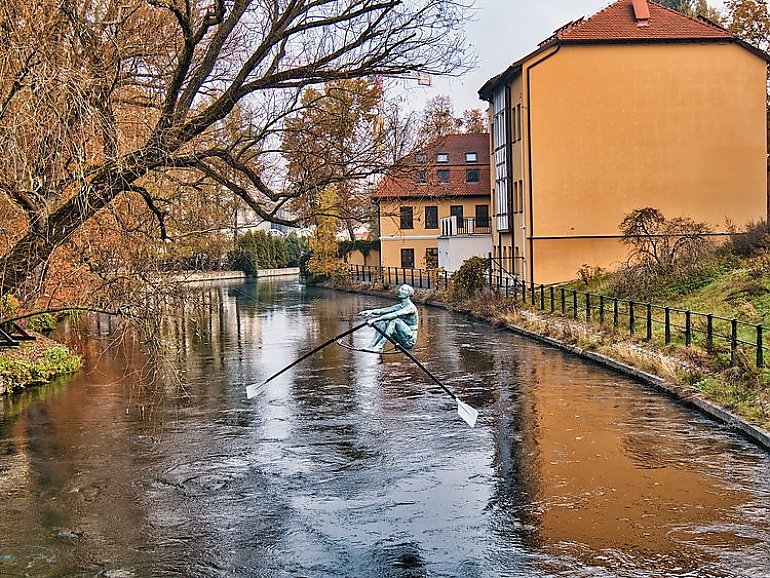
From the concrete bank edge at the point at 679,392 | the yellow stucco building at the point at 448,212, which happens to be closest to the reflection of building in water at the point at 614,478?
the concrete bank edge at the point at 679,392

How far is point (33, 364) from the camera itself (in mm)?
21781

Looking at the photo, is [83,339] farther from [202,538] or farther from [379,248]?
[379,248]

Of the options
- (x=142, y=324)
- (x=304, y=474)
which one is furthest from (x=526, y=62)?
(x=142, y=324)

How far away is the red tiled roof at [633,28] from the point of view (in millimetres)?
38656

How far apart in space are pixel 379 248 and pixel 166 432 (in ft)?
168

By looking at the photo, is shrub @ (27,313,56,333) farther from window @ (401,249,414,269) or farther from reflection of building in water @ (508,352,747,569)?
window @ (401,249,414,269)

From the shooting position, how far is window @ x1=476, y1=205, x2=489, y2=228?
194 ft

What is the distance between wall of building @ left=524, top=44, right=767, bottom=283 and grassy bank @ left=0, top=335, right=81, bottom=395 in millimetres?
20984

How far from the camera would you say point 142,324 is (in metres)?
9.88

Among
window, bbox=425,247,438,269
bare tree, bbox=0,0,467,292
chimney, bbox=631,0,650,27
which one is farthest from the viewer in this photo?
window, bbox=425,247,438,269

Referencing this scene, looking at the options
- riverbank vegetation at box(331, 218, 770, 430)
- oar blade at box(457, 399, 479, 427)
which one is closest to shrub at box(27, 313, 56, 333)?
riverbank vegetation at box(331, 218, 770, 430)

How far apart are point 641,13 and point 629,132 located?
4.93 m

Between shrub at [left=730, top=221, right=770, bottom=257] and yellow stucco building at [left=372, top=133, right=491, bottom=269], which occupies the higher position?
yellow stucco building at [left=372, top=133, right=491, bottom=269]

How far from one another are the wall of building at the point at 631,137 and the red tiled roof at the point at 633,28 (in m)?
0.43
